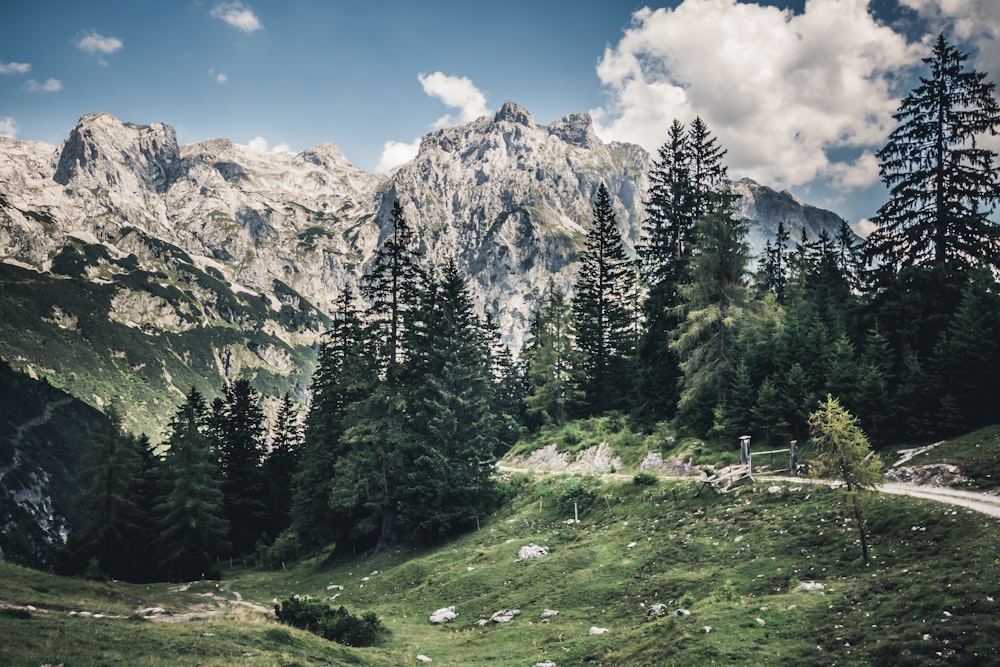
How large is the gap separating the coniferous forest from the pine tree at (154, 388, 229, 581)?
0.60 feet

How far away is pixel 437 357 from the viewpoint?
44.8 meters

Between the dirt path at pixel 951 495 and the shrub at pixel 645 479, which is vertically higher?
the dirt path at pixel 951 495

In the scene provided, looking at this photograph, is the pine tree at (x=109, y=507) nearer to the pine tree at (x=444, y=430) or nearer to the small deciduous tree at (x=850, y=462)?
the pine tree at (x=444, y=430)

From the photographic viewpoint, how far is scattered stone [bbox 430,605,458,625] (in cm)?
2498

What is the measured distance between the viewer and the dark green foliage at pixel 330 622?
2147cm

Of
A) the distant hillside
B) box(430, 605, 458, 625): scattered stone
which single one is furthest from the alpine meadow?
the distant hillside

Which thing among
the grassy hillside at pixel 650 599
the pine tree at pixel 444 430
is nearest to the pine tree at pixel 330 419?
the pine tree at pixel 444 430

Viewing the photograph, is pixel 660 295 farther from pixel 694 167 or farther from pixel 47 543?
pixel 47 543

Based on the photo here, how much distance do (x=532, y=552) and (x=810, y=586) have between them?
51.6ft

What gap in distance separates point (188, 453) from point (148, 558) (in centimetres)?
993

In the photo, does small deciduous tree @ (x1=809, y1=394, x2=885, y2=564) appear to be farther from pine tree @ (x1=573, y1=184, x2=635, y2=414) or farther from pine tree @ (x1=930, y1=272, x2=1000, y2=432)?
pine tree @ (x1=573, y1=184, x2=635, y2=414)

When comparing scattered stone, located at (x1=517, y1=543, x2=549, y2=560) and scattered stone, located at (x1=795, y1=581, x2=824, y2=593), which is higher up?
scattered stone, located at (x1=795, y1=581, x2=824, y2=593)

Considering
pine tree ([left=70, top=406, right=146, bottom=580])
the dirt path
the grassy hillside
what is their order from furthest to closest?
pine tree ([left=70, top=406, right=146, bottom=580])
the dirt path
the grassy hillside

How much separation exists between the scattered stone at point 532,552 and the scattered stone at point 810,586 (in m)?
14.5
